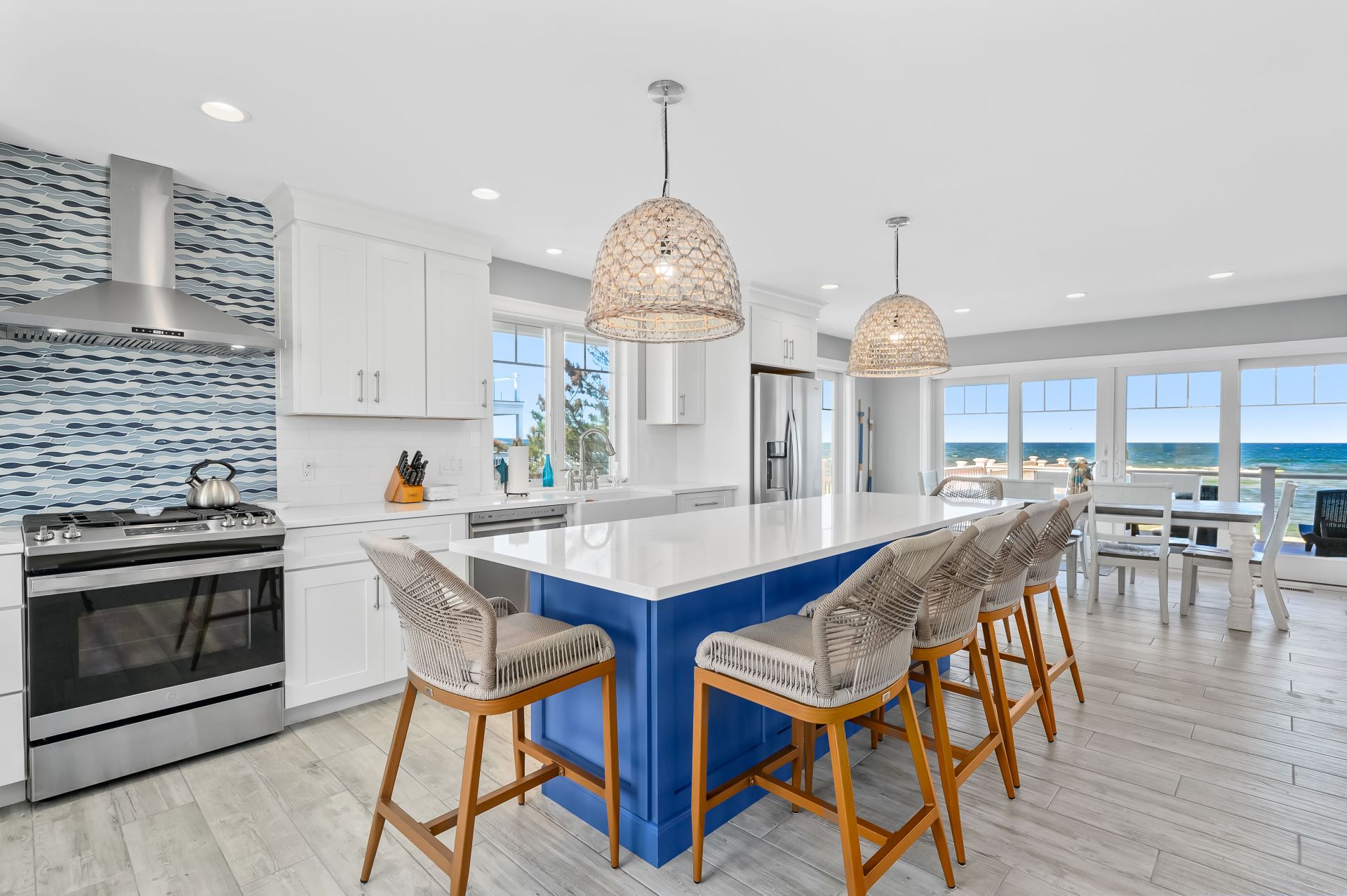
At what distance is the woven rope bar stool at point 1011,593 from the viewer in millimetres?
2270

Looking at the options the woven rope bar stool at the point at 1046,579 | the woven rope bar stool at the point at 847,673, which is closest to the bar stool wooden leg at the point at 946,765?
the woven rope bar stool at the point at 847,673

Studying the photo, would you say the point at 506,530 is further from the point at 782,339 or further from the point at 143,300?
the point at 782,339

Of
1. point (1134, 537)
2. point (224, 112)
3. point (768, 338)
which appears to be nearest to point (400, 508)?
point (224, 112)

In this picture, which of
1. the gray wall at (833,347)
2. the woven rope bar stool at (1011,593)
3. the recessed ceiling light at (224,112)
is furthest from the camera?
the gray wall at (833,347)

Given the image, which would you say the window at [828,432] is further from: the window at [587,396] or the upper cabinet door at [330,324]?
the upper cabinet door at [330,324]

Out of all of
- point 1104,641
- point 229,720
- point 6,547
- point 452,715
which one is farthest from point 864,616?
point 1104,641

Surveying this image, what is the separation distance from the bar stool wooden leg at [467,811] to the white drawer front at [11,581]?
1.76m

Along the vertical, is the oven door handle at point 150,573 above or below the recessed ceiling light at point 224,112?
below

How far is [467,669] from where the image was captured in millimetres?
1605

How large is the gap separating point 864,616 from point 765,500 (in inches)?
146

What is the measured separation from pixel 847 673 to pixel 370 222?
3.15m

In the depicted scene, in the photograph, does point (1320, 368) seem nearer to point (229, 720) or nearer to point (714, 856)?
point (714, 856)

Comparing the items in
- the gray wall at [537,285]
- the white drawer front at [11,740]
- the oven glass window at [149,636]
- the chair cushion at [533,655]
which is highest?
the gray wall at [537,285]

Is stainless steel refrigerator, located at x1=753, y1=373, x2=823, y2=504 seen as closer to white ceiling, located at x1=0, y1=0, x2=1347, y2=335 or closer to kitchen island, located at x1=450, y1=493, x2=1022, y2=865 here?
white ceiling, located at x1=0, y1=0, x2=1347, y2=335
